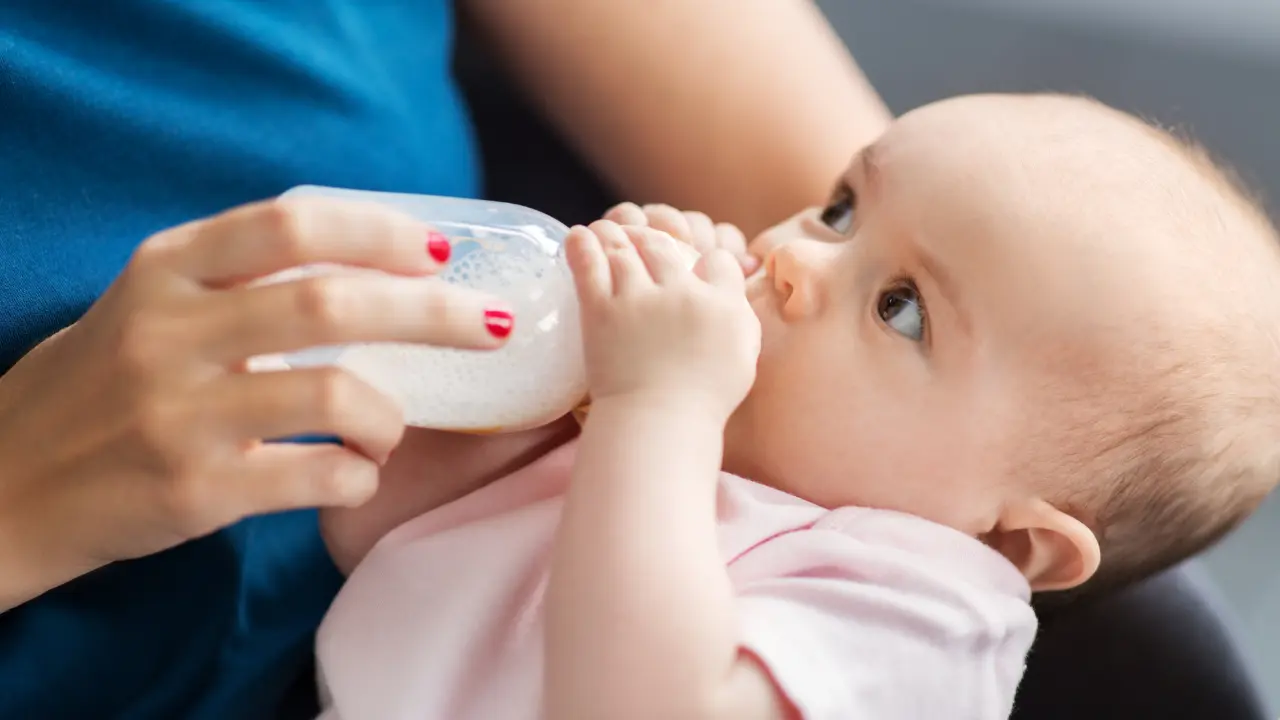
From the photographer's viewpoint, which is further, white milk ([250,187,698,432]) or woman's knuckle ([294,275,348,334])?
white milk ([250,187,698,432])

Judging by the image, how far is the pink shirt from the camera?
27.5 inches

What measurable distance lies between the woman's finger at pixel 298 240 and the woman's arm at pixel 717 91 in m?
0.62

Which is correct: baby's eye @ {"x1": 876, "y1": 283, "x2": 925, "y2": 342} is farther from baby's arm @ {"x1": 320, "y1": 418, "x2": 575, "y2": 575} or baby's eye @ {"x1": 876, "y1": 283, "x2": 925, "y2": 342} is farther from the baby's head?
baby's arm @ {"x1": 320, "y1": 418, "x2": 575, "y2": 575}

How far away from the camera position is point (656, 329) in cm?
69

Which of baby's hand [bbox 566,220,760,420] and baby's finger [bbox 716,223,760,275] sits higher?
baby's hand [bbox 566,220,760,420]

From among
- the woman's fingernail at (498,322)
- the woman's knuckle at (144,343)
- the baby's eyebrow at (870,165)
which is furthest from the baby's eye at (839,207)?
the woman's knuckle at (144,343)

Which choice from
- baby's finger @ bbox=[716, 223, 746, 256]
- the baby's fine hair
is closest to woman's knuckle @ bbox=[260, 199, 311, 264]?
baby's finger @ bbox=[716, 223, 746, 256]

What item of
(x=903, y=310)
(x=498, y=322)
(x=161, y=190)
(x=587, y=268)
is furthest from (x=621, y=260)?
(x=161, y=190)

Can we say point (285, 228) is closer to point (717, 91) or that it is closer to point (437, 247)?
point (437, 247)

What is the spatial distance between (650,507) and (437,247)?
0.21m

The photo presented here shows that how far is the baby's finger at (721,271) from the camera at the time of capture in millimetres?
734

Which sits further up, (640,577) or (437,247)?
(437,247)

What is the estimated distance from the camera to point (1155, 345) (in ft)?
2.47

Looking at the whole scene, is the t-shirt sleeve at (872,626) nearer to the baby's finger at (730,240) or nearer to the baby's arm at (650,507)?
the baby's arm at (650,507)
